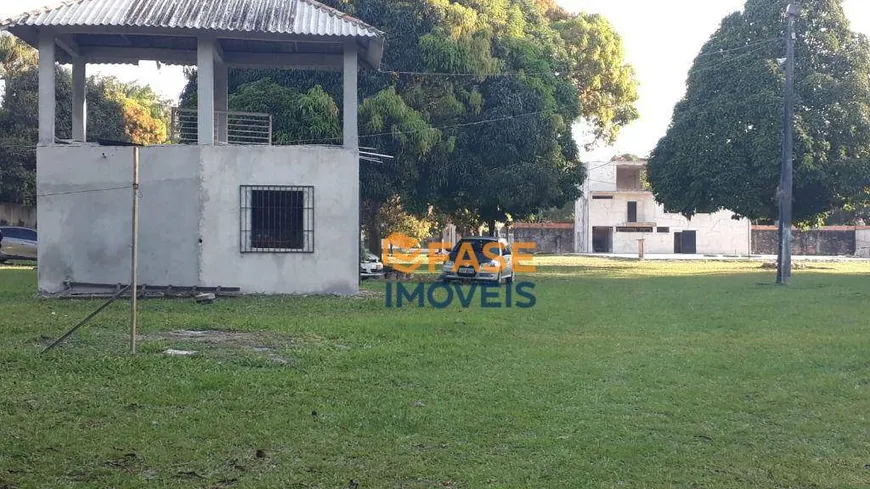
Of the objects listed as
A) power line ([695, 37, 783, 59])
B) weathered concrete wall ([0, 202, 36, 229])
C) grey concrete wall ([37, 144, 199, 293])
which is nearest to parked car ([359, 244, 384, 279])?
grey concrete wall ([37, 144, 199, 293])

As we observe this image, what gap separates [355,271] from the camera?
1736cm

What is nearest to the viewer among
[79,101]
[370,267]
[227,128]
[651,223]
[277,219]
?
[277,219]

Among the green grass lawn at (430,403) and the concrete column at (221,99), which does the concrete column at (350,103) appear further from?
the green grass lawn at (430,403)

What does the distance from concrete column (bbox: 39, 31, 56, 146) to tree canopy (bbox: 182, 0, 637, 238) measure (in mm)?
6450

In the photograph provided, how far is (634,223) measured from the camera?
65188mm

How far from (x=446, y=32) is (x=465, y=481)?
2033cm

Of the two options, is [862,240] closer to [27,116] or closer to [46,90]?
[27,116]

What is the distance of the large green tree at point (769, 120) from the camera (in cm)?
2873

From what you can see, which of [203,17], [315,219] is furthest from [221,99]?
[315,219]

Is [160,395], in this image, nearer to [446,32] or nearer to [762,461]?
[762,461]

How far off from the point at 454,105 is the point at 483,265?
505 centimetres

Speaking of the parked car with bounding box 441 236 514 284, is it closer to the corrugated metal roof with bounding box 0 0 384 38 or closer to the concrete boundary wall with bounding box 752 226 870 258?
the corrugated metal roof with bounding box 0 0 384 38

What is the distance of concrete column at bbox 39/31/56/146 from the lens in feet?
53.6

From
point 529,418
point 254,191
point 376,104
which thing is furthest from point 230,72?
point 529,418
